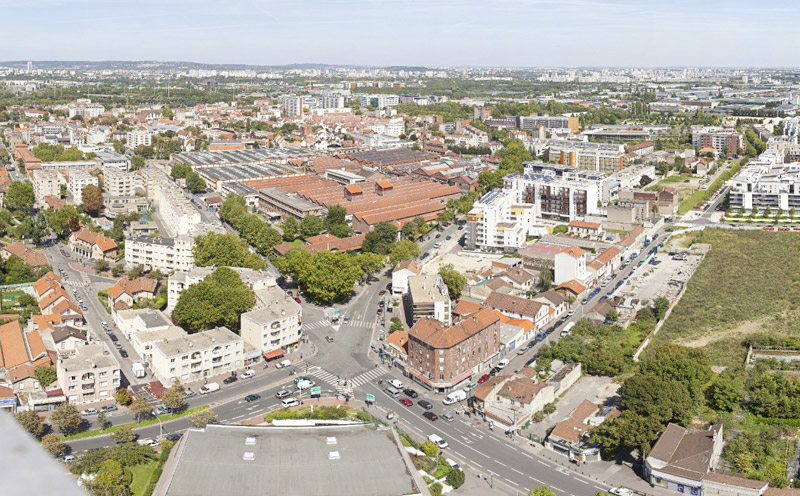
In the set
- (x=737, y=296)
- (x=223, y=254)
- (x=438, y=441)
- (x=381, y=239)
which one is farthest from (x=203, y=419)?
(x=737, y=296)

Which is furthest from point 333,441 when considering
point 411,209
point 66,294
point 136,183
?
point 136,183

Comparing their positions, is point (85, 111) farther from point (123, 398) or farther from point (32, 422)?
point (32, 422)

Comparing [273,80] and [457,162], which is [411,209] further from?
[273,80]

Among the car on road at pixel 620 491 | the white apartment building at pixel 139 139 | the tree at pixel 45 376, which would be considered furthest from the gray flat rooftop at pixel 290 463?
the white apartment building at pixel 139 139

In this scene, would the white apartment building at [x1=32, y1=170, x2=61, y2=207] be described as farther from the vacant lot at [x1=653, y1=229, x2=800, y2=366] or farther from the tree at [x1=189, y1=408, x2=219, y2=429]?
the vacant lot at [x1=653, y1=229, x2=800, y2=366]

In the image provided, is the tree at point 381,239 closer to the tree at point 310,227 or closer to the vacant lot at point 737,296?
the tree at point 310,227
